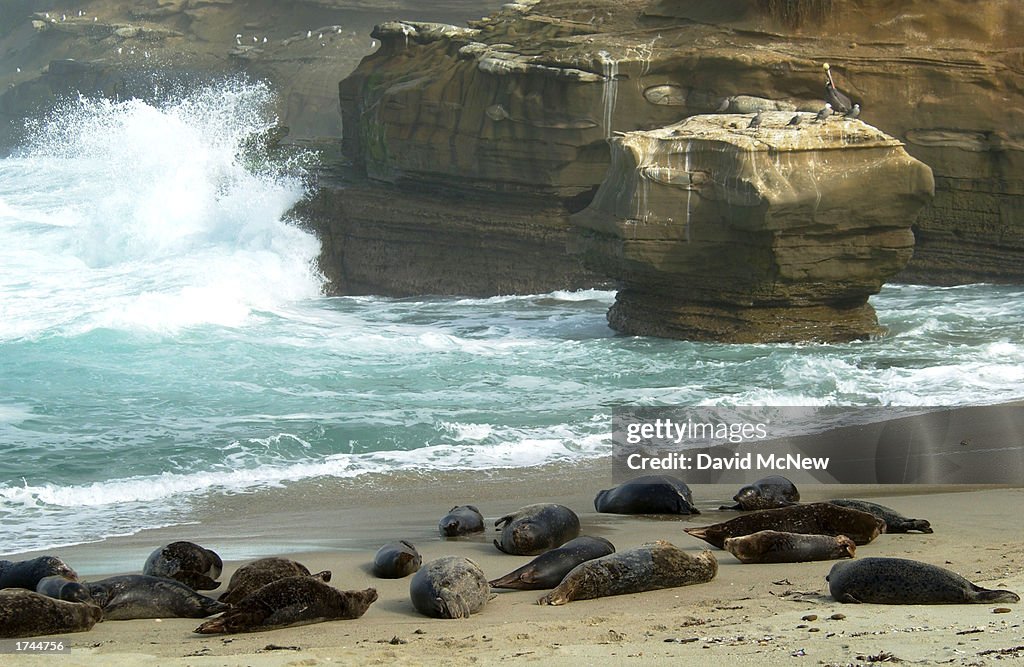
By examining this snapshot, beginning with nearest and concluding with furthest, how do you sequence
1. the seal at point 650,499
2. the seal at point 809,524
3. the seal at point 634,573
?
the seal at point 634,573 → the seal at point 809,524 → the seal at point 650,499

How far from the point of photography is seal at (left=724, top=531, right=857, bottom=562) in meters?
6.12

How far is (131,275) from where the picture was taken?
21.0 meters

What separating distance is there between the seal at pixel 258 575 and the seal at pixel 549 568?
837mm

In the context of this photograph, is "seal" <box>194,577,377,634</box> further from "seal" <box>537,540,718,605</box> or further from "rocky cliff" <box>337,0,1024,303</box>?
"rocky cliff" <box>337,0,1024,303</box>

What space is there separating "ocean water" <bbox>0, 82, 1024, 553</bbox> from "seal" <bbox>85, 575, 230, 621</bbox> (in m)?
2.45

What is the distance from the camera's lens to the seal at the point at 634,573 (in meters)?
5.62

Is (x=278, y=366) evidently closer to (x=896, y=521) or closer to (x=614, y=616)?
(x=896, y=521)

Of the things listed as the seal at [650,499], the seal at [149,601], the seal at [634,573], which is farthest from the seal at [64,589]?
the seal at [650,499]

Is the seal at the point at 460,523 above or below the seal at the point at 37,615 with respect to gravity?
below

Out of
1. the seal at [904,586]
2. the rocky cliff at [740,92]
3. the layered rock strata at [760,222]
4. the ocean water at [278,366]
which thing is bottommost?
the ocean water at [278,366]

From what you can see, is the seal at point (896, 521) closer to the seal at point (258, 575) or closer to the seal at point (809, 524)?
the seal at point (809, 524)

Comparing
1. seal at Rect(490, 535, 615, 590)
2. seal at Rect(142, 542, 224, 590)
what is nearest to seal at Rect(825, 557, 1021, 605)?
seal at Rect(490, 535, 615, 590)

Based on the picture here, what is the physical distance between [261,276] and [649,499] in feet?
46.6

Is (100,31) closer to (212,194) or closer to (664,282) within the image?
(212,194)
